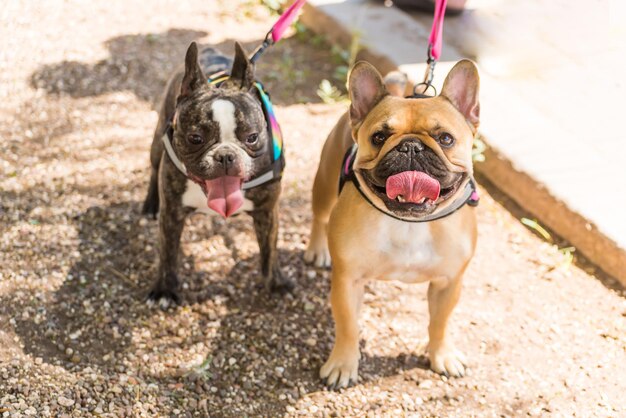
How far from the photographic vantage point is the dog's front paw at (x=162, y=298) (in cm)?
448

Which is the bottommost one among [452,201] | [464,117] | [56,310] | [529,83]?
[56,310]

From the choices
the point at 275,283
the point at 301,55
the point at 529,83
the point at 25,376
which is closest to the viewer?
the point at 25,376

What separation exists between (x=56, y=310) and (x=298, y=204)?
192 centimetres

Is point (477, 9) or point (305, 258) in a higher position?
point (477, 9)

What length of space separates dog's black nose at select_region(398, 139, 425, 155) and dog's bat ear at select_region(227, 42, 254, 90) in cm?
110

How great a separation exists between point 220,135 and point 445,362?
5.68 feet

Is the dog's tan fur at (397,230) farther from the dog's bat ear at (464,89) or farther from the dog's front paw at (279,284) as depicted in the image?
the dog's front paw at (279,284)

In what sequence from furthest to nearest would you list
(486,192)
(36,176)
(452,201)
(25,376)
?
(486,192) < (36,176) < (25,376) < (452,201)

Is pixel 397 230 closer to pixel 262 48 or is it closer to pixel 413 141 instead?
pixel 413 141

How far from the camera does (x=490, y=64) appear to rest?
23.6 ft

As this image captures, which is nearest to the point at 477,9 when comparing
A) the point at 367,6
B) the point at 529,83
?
the point at 367,6

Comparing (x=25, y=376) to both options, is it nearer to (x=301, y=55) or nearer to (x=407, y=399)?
(x=407, y=399)

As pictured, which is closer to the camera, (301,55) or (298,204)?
(298,204)

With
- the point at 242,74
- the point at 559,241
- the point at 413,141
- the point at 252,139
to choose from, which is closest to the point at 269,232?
the point at 252,139
